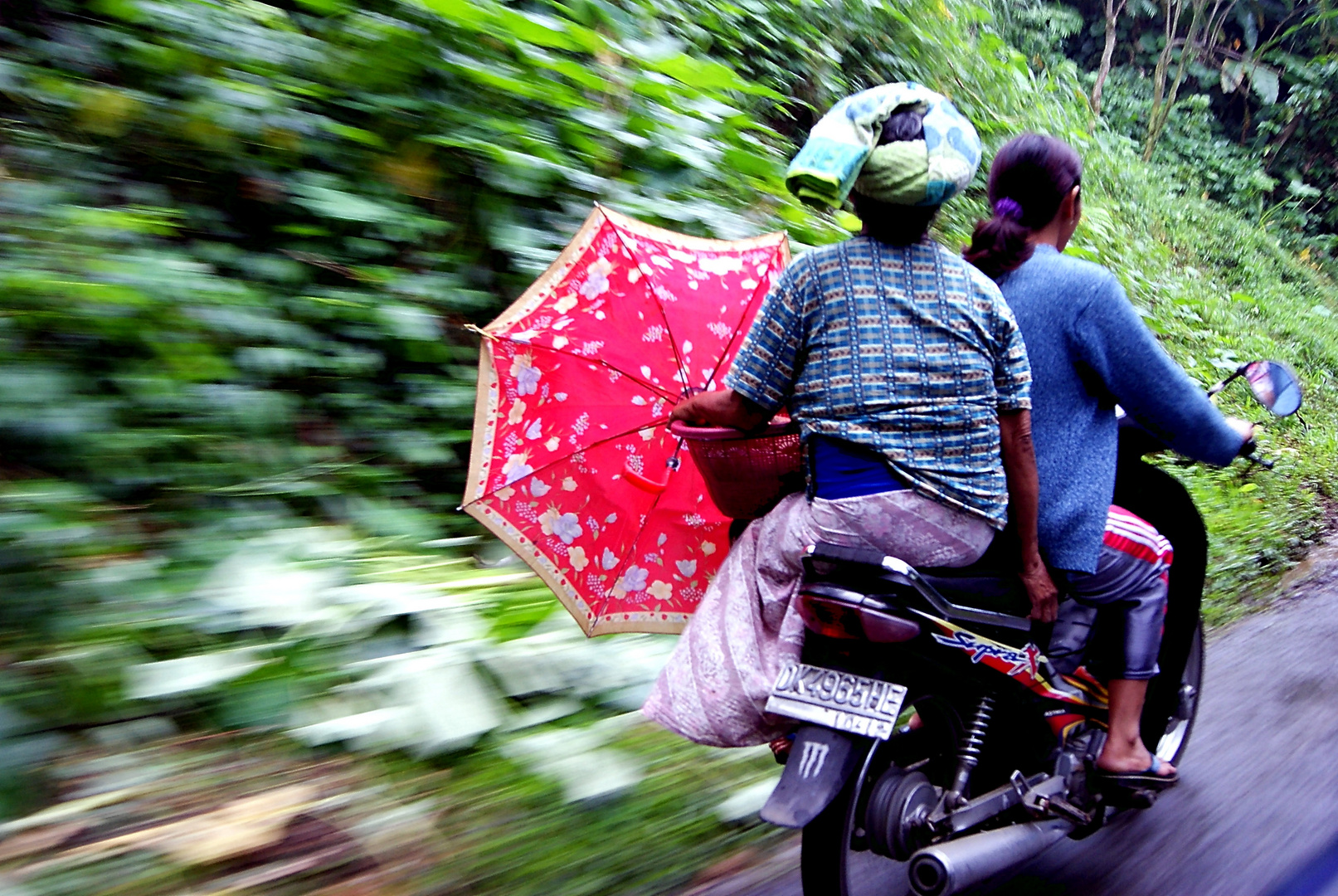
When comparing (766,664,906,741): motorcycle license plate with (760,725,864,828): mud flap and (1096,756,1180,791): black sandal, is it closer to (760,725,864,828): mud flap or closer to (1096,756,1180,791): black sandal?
(760,725,864,828): mud flap

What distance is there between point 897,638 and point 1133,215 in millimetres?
10752

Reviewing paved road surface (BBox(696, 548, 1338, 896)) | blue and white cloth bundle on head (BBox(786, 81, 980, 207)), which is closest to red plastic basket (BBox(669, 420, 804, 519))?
blue and white cloth bundle on head (BBox(786, 81, 980, 207))

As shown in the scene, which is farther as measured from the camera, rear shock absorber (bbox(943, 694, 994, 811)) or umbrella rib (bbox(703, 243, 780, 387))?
umbrella rib (bbox(703, 243, 780, 387))

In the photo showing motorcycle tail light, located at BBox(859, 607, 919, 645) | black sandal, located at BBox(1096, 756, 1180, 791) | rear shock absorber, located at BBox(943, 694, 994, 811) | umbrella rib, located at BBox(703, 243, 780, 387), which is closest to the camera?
motorcycle tail light, located at BBox(859, 607, 919, 645)

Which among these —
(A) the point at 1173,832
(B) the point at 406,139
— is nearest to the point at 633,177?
(B) the point at 406,139

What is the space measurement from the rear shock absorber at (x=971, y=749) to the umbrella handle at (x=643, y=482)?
95cm

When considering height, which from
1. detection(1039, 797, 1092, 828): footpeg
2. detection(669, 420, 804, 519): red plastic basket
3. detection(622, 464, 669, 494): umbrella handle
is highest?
detection(669, 420, 804, 519): red plastic basket

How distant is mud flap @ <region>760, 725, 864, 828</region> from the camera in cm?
204

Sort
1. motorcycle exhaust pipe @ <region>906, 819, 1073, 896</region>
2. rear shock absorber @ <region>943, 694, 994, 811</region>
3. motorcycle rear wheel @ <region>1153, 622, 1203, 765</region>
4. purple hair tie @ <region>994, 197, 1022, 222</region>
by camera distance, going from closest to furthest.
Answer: motorcycle exhaust pipe @ <region>906, 819, 1073, 896</region>, rear shock absorber @ <region>943, 694, 994, 811</region>, purple hair tie @ <region>994, 197, 1022, 222</region>, motorcycle rear wheel @ <region>1153, 622, 1203, 765</region>

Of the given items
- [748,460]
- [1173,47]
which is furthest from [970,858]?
[1173,47]

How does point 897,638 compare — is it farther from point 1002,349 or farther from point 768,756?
point 768,756

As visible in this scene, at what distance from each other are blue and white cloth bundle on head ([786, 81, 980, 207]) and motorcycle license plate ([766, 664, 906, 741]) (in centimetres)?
100

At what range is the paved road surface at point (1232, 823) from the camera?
2.74 meters

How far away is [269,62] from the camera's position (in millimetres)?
3701
